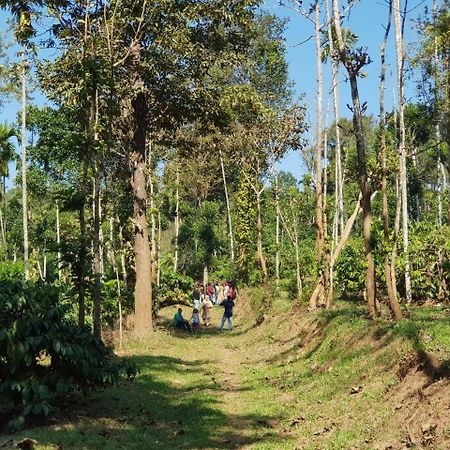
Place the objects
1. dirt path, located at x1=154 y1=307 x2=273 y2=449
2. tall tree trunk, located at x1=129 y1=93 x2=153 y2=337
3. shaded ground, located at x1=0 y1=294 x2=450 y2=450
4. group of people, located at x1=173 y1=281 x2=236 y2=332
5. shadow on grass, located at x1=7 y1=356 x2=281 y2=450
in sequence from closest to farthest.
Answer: shaded ground, located at x1=0 y1=294 x2=450 y2=450, shadow on grass, located at x1=7 y1=356 x2=281 y2=450, dirt path, located at x1=154 y1=307 x2=273 y2=449, tall tree trunk, located at x1=129 y1=93 x2=153 y2=337, group of people, located at x1=173 y1=281 x2=236 y2=332

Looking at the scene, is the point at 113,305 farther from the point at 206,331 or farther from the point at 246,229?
the point at 246,229

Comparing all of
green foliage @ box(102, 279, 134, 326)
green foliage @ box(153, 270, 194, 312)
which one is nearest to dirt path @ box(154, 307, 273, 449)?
green foliage @ box(102, 279, 134, 326)

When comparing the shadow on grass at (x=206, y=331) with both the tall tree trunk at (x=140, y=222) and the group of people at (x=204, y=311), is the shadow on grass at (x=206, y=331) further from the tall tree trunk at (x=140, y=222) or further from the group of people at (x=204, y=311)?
the tall tree trunk at (x=140, y=222)

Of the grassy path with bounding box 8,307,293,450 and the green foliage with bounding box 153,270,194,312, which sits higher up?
the green foliage with bounding box 153,270,194,312

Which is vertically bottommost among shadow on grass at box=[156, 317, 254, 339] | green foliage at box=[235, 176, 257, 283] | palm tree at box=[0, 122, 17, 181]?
shadow on grass at box=[156, 317, 254, 339]

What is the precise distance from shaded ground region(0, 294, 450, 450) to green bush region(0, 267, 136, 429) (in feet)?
1.45

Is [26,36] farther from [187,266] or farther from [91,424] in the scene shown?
[187,266]

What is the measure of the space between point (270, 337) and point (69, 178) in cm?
2439

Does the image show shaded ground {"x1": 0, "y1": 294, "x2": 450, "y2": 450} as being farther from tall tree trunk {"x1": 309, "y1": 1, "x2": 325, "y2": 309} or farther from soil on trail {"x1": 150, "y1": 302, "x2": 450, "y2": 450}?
tall tree trunk {"x1": 309, "y1": 1, "x2": 325, "y2": 309}

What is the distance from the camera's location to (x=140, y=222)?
16.9 meters

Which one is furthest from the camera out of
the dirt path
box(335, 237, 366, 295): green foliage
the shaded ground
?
box(335, 237, 366, 295): green foliage

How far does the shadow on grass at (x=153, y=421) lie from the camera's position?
278 inches

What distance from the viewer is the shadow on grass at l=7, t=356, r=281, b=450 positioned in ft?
23.2

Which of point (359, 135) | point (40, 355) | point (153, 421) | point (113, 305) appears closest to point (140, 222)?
point (113, 305)
